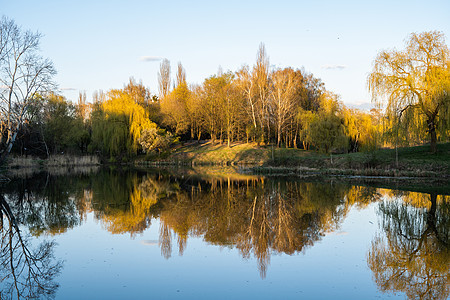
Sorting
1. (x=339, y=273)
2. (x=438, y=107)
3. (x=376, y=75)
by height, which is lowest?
(x=339, y=273)

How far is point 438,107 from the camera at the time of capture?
24.0m

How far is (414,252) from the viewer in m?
7.59

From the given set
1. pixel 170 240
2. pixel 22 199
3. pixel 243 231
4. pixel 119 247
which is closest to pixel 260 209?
pixel 243 231

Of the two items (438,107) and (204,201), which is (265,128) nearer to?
(438,107)

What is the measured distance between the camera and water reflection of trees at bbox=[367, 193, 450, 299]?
19.6 feet

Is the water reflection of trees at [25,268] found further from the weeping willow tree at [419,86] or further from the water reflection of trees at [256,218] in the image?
the weeping willow tree at [419,86]

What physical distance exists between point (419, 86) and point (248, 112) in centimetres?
2515

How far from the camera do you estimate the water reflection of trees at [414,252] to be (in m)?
5.96

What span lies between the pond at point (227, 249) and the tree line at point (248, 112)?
40.9 feet

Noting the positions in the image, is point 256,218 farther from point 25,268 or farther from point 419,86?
point 419,86

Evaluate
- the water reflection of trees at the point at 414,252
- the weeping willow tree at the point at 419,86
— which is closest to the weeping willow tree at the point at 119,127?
the weeping willow tree at the point at 419,86

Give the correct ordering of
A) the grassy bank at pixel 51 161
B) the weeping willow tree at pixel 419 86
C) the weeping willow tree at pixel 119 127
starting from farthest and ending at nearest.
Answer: the weeping willow tree at pixel 119 127
the grassy bank at pixel 51 161
the weeping willow tree at pixel 419 86

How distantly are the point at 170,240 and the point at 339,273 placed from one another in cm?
407

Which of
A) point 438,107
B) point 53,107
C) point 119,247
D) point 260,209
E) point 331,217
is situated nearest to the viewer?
point 119,247
